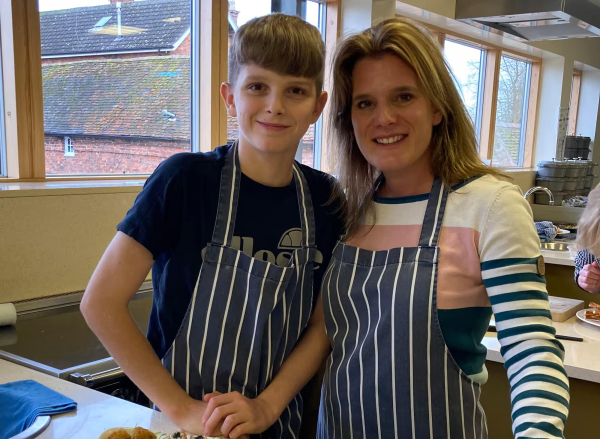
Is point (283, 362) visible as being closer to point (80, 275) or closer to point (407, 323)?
point (407, 323)

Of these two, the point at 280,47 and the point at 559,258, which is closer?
the point at 280,47

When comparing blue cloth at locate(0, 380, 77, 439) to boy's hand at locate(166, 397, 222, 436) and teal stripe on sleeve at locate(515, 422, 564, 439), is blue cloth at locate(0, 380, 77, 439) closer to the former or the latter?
boy's hand at locate(166, 397, 222, 436)

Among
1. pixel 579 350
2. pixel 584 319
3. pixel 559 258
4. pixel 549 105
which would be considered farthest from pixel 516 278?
pixel 549 105

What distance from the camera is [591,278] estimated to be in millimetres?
2201

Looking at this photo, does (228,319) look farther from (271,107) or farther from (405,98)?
(405,98)

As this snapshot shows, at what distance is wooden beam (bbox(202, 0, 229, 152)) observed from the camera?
7.66ft

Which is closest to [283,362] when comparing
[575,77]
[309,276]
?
[309,276]

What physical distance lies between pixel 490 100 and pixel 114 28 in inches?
138

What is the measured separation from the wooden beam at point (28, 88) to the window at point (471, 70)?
10.4ft

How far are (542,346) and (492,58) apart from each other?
14.3 feet

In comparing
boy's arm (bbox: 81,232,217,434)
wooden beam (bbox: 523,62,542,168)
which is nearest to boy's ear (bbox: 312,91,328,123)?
boy's arm (bbox: 81,232,217,434)

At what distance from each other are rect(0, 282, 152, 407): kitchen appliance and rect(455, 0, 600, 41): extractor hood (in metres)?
1.71

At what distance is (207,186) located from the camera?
97 centimetres

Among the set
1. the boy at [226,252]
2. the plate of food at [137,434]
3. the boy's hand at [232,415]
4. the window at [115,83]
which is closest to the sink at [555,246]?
the window at [115,83]
